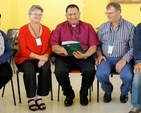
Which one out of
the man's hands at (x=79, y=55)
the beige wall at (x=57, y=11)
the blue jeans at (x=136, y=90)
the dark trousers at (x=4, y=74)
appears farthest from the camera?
the beige wall at (x=57, y=11)

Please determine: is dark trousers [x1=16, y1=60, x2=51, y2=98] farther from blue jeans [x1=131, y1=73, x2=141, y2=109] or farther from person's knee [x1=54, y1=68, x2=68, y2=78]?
blue jeans [x1=131, y1=73, x2=141, y2=109]

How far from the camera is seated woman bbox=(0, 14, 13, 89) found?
116 inches

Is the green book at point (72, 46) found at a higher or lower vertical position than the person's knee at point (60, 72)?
higher

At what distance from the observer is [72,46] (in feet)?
10.0

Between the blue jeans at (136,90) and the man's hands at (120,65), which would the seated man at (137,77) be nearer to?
the blue jeans at (136,90)

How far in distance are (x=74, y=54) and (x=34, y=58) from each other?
528 mm

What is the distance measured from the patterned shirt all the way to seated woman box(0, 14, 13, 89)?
4.19 feet

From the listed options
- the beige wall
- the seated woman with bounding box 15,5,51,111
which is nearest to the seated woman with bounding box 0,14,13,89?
the seated woman with bounding box 15,5,51,111

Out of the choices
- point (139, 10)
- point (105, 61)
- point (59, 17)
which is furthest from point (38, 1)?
point (105, 61)

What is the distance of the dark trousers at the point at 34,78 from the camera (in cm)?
301

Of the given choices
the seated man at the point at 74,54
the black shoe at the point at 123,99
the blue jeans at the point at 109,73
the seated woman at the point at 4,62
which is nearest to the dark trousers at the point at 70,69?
the seated man at the point at 74,54

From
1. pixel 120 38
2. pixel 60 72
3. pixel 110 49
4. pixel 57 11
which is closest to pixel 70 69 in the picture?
pixel 60 72

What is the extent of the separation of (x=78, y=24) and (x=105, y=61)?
24.7 inches

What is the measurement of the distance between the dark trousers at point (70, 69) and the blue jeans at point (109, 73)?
0.10m
